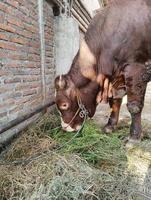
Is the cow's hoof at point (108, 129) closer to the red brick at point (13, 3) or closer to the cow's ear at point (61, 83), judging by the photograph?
the cow's ear at point (61, 83)

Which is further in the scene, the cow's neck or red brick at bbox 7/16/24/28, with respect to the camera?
the cow's neck

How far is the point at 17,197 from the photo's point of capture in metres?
2.71

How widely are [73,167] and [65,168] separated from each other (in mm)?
79

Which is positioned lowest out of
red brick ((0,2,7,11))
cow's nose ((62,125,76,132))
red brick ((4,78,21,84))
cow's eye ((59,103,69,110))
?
cow's nose ((62,125,76,132))

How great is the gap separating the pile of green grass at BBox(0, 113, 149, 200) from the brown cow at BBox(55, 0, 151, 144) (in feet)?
1.26

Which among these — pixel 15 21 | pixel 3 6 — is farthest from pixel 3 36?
pixel 15 21

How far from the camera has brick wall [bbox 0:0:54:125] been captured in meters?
3.72

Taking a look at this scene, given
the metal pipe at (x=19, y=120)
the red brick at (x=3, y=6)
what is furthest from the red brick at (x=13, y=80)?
the red brick at (x=3, y=6)

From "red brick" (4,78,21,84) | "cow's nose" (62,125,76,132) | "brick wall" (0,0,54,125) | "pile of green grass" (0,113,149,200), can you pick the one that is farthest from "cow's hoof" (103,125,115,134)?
"red brick" (4,78,21,84)

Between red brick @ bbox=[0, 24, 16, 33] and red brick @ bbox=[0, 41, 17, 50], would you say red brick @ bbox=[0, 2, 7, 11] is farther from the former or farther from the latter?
red brick @ bbox=[0, 41, 17, 50]

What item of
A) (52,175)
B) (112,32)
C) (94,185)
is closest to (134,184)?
(94,185)

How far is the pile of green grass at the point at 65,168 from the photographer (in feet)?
9.09

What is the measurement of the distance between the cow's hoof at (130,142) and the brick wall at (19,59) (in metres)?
1.40

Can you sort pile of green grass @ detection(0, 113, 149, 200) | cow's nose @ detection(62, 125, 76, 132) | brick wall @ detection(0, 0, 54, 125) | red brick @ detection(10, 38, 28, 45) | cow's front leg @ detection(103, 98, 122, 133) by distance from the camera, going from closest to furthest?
pile of green grass @ detection(0, 113, 149, 200)
brick wall @ detection(0, 0, 54, 125)
red brick @ detection(10, 38, 28, 45)
cow's nose @ detection(62, 125, 76, 132)
cow's front leg @ detection(103, 98, 122, 133)
